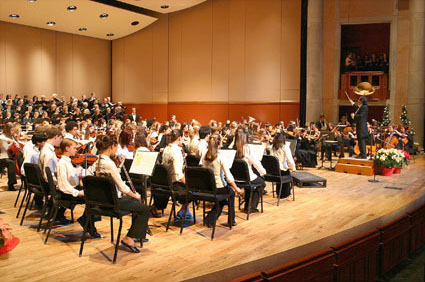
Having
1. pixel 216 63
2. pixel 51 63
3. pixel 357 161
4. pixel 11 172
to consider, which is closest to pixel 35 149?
pixel 11 172

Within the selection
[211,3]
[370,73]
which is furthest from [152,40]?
[370,73]

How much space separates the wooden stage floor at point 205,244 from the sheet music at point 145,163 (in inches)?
33.6

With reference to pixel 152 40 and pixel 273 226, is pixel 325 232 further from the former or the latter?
pixel 152 40

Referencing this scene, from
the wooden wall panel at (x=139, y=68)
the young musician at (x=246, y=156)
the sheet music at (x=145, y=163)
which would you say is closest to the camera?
the sheet music at (x=145, y=163)

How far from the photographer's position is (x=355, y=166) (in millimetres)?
10352

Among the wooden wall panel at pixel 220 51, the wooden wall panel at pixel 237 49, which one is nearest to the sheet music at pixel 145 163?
the wooden wall panel at pixel 237 49

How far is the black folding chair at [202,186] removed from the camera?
16.6 ft

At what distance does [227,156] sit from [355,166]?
5.95 metres

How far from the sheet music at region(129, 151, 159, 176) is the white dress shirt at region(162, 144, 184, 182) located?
0.69 meters

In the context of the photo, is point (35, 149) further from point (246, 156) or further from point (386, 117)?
point (386, 117)

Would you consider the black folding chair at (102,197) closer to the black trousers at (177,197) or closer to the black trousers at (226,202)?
the black trousers at (177,197)

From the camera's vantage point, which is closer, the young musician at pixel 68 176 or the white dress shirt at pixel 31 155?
the young musician at pixel 68 176

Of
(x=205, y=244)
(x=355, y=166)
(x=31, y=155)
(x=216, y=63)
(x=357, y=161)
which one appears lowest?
(x=205, y=244)

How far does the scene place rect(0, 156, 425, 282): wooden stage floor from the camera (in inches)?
151
